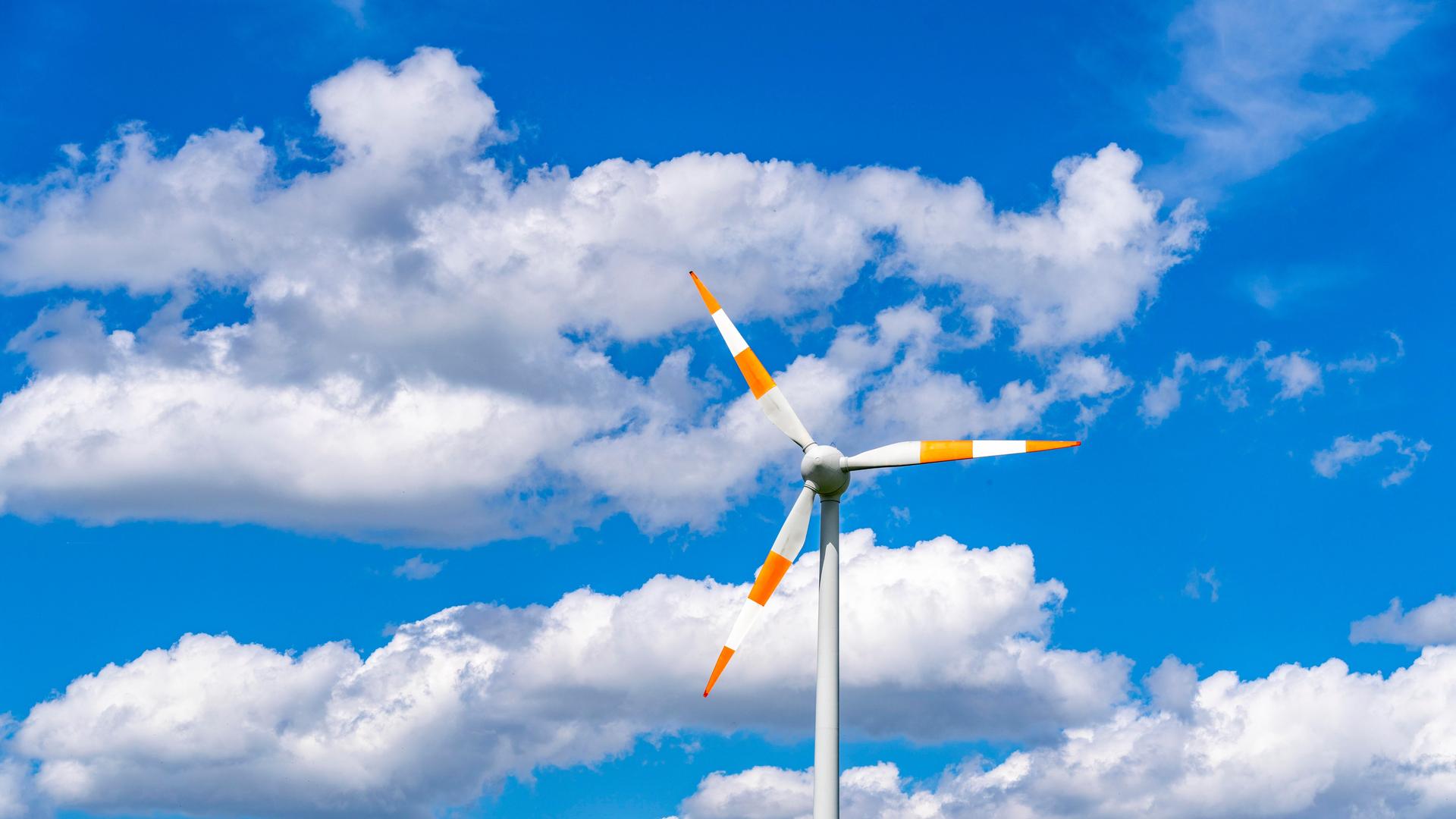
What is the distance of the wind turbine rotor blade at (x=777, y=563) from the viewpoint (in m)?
72.1

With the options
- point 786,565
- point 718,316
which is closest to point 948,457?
point 786,565

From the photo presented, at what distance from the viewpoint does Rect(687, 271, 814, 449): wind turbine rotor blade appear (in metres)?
75.5

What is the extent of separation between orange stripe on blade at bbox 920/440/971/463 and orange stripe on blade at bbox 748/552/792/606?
839 cm

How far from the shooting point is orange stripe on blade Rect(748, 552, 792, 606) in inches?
2840

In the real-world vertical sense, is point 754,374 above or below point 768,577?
above

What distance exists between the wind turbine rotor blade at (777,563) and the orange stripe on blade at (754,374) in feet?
21.6

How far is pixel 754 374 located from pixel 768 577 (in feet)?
37.5

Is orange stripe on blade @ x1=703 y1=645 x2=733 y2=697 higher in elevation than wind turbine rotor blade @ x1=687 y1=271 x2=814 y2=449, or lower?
lower

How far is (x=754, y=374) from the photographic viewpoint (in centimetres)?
7819

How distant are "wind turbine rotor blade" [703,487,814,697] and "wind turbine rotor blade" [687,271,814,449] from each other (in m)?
3.27

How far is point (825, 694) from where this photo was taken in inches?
2766

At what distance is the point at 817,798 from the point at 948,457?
17.2 m

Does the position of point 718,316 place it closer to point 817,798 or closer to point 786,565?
point 786,565

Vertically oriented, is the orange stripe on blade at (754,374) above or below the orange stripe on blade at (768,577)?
above
